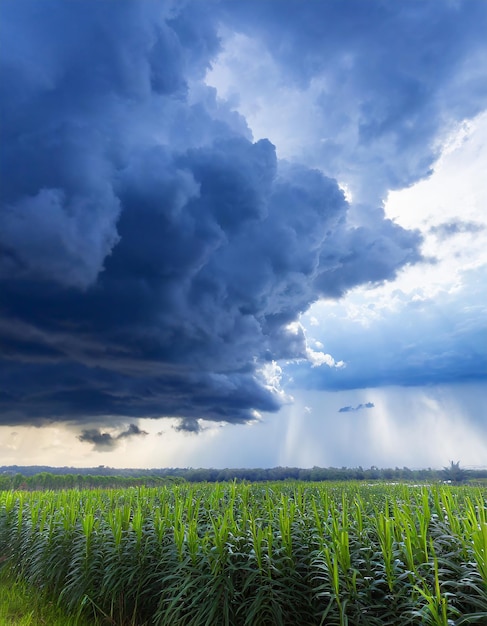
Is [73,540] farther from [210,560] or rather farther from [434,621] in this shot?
[434,621]

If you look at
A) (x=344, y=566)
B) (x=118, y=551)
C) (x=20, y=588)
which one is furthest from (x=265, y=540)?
(x=20, y=588)

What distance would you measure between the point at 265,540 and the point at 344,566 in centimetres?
110

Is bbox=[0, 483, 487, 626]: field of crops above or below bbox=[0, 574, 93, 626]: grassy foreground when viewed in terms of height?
above

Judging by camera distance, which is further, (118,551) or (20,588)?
(20,588)

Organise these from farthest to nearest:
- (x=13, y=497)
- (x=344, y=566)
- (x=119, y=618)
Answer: (x=13, y=497)
(x=119, y=618)
(x=344, y=566)

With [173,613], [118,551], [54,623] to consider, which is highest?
[118,551]

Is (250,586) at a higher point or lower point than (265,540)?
lower

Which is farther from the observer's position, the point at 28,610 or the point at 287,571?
the point at 28,610

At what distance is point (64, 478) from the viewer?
5444 centimetres

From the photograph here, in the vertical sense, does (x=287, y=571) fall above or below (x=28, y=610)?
above

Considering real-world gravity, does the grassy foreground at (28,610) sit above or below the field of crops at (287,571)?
below

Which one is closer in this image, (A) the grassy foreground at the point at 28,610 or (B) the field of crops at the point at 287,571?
(B) the field of crops at the point at 287,571

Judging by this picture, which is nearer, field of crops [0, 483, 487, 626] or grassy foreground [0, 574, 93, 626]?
field of crops [0, 483, 487, 626]

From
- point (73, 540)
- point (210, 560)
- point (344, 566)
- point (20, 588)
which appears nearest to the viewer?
point (344, 566)
